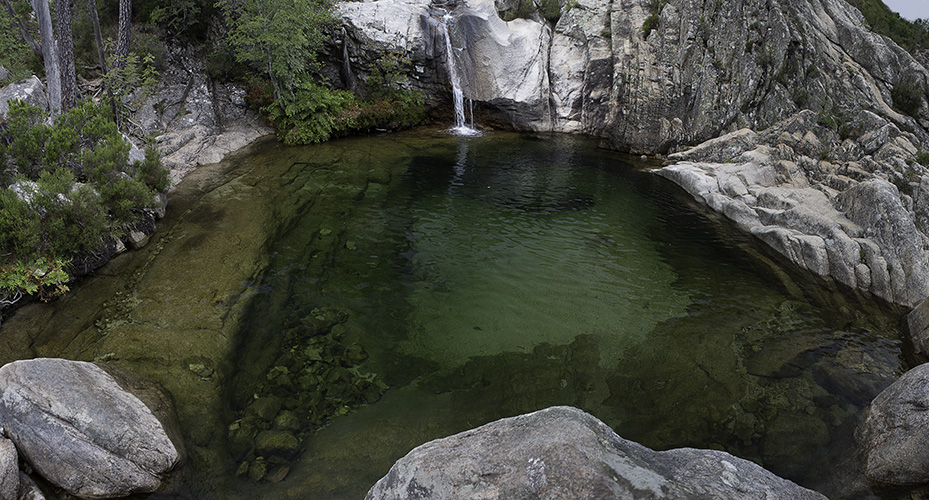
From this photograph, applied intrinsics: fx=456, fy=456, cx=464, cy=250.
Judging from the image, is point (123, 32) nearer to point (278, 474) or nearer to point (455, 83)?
point (455, 83)

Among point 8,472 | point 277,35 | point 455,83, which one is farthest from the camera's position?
point 455,83

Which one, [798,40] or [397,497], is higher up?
[798,40]

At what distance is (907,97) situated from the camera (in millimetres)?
18938

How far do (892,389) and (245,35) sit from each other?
26.0 metres

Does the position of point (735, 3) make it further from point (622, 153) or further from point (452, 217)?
point (452, 217)

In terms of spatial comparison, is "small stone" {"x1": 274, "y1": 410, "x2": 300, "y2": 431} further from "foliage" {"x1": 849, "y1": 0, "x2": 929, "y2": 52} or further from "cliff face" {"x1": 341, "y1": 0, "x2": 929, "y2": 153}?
"foliage" {"x1": 849, "y1": 0, "x2": 929, "y2": 52}

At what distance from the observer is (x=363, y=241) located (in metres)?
13.8

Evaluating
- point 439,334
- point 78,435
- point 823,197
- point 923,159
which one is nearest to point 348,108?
point 439,334

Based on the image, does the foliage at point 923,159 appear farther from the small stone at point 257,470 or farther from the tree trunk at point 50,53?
the tree trunk at point 50,53

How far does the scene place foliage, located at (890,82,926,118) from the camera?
61.5 feet

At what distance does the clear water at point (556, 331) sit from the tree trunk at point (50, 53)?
8193mm

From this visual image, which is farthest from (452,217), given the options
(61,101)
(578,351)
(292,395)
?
(61,101)

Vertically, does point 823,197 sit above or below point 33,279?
below

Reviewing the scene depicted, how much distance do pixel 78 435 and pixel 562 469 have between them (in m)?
6.54
